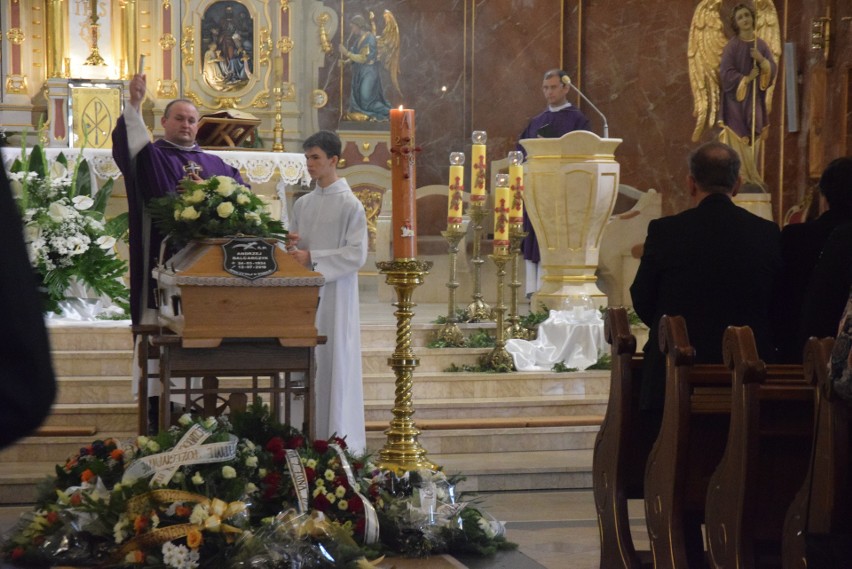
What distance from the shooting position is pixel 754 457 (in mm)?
3240

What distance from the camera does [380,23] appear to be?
1304 cm

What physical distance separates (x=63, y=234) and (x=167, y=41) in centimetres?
536

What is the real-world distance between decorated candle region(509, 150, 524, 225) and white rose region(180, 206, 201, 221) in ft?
11.0

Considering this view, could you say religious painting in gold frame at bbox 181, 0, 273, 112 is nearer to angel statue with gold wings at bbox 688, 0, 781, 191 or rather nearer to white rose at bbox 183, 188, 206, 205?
angel statue with gold wings at bbox 688, 0, 781, 191

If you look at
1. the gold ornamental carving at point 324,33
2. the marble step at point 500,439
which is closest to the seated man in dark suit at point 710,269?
the marble step at point 500,439

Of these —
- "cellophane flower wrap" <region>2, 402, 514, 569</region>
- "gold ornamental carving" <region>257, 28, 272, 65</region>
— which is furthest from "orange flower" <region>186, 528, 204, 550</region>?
"gold ornamental carving" <region>257, 28, 272, 65</region>

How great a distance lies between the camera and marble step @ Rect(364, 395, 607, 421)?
7.05 m

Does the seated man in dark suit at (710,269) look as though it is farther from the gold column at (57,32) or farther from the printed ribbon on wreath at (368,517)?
the gold column at (57,32)

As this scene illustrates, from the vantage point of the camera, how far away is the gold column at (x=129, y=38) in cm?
1197

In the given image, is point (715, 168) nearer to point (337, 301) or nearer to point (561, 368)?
point (337, 301)

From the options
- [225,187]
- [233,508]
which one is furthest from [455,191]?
[233,508]

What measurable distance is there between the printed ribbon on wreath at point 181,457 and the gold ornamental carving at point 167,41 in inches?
338

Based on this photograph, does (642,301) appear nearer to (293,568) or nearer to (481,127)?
(293,568)

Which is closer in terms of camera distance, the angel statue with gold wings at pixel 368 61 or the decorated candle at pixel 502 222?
the decorated candle at pixel 502 222
